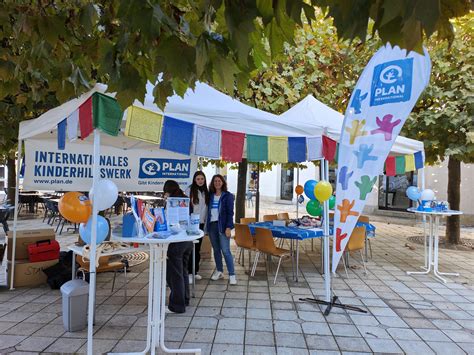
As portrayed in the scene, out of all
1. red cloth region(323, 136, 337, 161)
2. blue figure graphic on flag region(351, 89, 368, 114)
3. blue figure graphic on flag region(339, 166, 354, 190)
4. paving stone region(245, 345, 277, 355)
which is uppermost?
blue figure graphic on flag region(351, 89, 368, 114)

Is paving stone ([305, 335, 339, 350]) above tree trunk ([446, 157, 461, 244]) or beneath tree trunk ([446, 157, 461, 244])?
beneath

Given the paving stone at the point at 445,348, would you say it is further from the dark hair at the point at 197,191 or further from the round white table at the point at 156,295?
the dark hair at the point at 197,191

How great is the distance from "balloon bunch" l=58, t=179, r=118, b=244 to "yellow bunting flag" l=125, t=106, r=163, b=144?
52 cm

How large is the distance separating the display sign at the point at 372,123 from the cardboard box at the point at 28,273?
13.7ft

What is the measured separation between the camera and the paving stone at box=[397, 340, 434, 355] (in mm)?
3559

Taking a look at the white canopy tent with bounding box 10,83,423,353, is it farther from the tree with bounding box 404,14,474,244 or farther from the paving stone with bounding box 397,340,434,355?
the tree with bounding box 404,14,474,244

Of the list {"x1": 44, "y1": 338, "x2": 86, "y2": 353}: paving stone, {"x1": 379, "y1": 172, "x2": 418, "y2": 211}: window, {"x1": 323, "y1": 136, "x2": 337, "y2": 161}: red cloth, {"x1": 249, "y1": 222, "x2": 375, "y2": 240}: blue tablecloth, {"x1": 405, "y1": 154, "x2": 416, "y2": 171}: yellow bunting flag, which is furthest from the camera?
{"x1": 379, "y1": 172, "x2": 418, "y2": 211}: window

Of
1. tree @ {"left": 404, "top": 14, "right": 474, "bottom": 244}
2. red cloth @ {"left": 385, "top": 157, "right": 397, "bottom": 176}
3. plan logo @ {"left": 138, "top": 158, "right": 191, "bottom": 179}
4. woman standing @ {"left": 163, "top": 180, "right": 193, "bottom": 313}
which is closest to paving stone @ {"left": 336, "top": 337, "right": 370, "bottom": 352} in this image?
woman standing @ {"left": 163, "top": 180, "right": 193, "bottom": 313}

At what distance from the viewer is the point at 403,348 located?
362 cm

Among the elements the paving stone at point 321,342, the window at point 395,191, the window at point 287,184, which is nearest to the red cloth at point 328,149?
the paving stone at point 321,342

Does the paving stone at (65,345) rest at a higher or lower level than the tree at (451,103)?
lower

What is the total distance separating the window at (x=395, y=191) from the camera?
15.1 metres

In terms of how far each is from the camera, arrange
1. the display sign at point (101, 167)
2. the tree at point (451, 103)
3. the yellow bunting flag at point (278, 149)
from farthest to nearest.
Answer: the tree at point (451, 103) < the display sign at point (101, 167) < the yellow bunting flag at point (278, 149)

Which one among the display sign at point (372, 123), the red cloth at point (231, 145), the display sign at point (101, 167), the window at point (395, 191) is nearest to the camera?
the display sign at point (372, 123)
